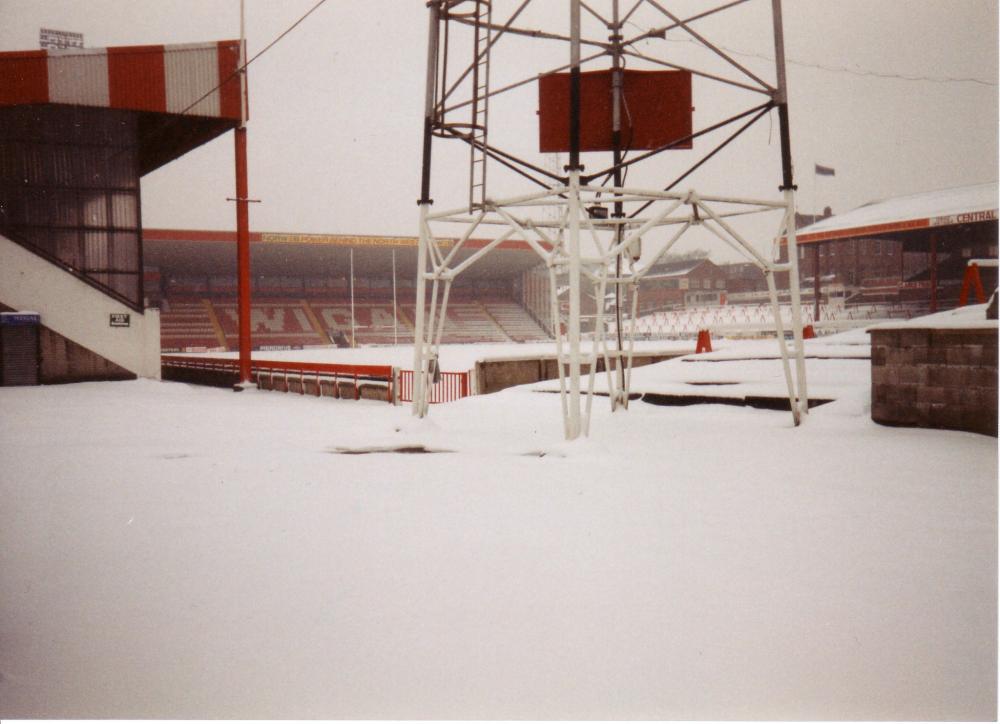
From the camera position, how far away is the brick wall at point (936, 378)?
6570 mm

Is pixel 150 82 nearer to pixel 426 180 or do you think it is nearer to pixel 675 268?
pixel 426 180

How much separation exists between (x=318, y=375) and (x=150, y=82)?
872cm

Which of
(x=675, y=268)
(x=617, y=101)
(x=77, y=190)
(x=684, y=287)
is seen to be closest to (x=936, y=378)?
(x=617, y=101)

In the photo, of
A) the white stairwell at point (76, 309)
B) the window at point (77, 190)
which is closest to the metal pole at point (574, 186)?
the window at point (77, 190)

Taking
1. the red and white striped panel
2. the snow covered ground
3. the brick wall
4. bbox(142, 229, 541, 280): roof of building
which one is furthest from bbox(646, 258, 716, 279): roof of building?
the snow covered ground

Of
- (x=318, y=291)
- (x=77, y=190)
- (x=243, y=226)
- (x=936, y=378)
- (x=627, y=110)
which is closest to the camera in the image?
(x=936, y=378)

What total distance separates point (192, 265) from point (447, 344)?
1728 cm

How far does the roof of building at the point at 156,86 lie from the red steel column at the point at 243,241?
2.86ft

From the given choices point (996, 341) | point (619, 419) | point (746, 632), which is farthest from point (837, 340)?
point (746, 632)

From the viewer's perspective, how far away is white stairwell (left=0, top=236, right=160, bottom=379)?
1889cm

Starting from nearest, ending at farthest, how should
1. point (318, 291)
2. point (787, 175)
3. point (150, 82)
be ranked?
1. point (787, 175)
2. point (150, 82)
3. point (318, 291)

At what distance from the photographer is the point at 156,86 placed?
61.2ft

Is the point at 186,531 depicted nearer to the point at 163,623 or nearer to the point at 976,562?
the point at 163,623

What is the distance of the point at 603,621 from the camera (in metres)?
3.15
